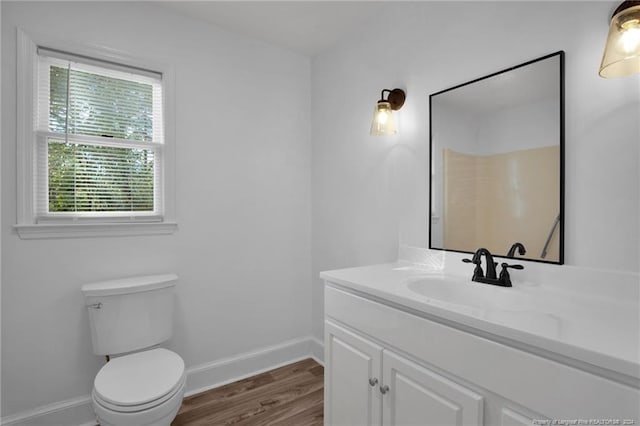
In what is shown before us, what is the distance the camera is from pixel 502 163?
1.45 meters

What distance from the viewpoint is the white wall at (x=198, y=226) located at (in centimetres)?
168

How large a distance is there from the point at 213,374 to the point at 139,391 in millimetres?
878

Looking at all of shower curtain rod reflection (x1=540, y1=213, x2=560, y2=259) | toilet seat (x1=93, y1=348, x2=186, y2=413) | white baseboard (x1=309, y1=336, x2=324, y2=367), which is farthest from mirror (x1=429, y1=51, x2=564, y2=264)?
toilet seat (x1=93, y1=348, x2=186, y2=413)

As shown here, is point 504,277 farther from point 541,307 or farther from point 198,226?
point 198,226

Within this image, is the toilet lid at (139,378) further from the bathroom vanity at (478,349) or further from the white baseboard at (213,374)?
the bathroom vanity at (478,349)

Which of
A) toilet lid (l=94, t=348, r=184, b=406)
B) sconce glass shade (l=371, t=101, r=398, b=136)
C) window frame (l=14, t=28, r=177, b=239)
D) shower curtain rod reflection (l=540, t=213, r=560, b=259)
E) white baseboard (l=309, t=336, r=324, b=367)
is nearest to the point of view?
shower curtain rod reflection (l=540, t=213, r=560, b=259)

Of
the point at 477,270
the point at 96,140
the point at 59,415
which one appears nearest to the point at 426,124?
the point at 477,270

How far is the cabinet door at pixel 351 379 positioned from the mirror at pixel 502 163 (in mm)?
693

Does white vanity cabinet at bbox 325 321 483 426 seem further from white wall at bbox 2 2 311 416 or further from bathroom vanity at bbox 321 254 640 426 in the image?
white wall at bbox 2 2 311 416

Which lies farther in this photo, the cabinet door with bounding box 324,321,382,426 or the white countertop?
the cabinet door with bounding box 324,321,382,426

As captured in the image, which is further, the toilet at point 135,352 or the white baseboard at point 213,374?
the white baseboard at point 213,374

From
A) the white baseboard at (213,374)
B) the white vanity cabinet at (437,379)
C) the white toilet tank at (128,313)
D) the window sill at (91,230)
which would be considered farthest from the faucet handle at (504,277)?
the window sill at (91,230)

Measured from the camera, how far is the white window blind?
1748 mm

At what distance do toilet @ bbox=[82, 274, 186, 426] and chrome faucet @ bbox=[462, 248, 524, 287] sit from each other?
4.77 ft
